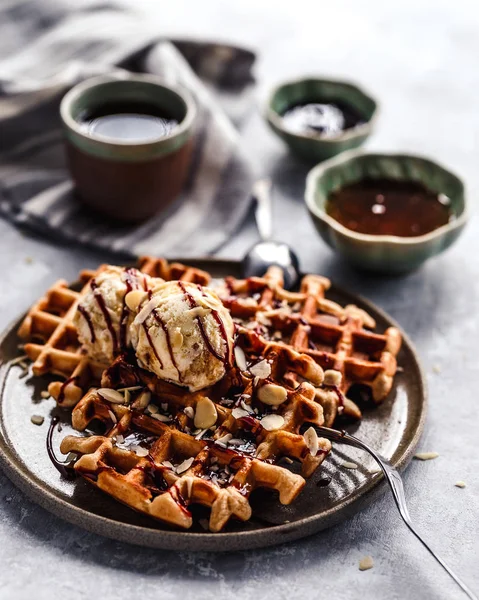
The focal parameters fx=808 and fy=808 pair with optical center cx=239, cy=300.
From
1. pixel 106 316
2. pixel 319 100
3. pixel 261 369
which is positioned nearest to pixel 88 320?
pixel 106 316

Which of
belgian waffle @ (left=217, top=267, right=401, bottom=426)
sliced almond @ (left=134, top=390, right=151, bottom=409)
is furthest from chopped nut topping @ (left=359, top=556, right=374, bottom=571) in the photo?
sliced almond @ (left=134, top=390, right=151, bottom=409)

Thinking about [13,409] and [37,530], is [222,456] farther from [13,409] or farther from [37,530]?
[13,409]

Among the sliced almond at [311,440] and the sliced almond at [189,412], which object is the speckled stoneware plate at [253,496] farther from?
the sliced almond at [189,412]

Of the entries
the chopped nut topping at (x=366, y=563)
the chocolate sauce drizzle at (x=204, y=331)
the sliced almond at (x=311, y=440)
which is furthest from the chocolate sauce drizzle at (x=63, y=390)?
the chopped nut topping at (x=366, y=563)

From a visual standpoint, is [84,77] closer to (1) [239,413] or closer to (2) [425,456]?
(1) [239,413]

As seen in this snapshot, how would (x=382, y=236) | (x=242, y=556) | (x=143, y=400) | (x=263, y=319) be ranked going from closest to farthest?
(x=242, y=556) → (x=143, y=400) → (x=263, y=319) → (x=382, y=236)

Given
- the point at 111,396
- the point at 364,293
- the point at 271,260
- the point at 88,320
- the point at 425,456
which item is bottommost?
the point at 364,293

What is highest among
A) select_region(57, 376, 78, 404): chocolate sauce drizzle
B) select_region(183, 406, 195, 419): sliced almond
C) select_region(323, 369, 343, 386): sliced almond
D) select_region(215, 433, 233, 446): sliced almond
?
select_region(183, 406, 195, 419): sliced almond

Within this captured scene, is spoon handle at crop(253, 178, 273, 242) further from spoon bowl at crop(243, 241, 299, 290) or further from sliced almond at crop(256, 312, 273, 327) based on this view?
sliced almond at crop(256, 312, 273, 327)
